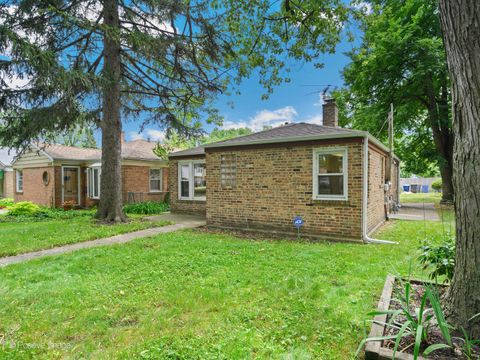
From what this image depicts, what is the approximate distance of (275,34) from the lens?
636cm

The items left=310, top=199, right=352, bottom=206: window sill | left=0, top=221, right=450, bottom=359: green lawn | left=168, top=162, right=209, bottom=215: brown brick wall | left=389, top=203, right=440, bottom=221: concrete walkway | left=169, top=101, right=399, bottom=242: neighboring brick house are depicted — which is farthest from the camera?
left=168, top=162, right=209, bottom=215: brown brick wall

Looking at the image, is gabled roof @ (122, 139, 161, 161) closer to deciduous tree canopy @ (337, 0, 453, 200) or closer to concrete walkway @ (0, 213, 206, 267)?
concrete walkway @ (0, 213, 206, 267)

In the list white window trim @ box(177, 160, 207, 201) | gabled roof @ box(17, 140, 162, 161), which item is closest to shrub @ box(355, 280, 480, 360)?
white window trim @ box(177, 160, 207, 201)

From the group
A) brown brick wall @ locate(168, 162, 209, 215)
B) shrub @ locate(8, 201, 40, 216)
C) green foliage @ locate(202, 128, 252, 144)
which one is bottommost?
shrub @ locate(8, 201, 40, 216)

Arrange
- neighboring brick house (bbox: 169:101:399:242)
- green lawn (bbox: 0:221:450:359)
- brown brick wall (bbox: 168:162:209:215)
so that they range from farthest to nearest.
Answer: brown brick wall (bbox: 168:162:209:215)
neighboring brick house (bbox: 169:101:399:242)
green lawn (bbox: 0:221:450:359)

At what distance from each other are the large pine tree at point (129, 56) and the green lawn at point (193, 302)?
4.46m

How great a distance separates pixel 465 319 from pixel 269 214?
638 cm

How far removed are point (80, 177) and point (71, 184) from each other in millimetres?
634

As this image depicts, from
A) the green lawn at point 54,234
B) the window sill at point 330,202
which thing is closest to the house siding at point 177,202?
the green lawn at point 54,234

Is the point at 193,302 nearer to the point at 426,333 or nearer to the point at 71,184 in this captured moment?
the point at 426,333

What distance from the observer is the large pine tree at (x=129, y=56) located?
6341 mm

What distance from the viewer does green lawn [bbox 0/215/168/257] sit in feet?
22.9

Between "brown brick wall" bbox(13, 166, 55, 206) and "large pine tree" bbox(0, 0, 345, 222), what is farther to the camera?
"brown brick wall" bbox(13, 166, 55, 206)

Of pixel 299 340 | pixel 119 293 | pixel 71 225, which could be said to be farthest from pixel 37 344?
pixel 71 225
